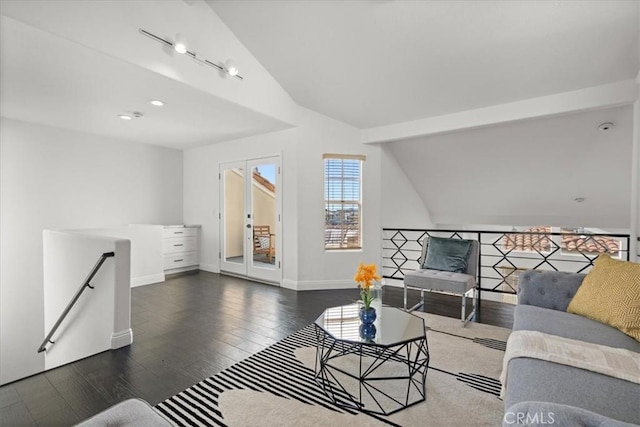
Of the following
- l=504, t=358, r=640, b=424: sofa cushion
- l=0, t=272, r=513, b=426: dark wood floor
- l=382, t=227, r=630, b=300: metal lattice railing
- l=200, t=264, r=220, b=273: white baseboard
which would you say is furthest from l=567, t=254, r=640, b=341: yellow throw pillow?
l=200, t=264, r=220, b=273: white baseboard

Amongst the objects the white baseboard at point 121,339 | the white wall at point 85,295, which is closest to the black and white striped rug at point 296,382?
the white baseboard at point 121,339

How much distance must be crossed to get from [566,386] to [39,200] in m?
6.00

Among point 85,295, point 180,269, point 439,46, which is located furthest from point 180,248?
point 439,46

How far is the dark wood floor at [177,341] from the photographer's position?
1.86 meters

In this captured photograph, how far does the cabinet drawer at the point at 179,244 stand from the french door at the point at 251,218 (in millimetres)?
678

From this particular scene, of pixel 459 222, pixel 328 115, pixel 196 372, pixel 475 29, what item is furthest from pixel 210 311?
pixel 459 222

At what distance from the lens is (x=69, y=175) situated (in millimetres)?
4582

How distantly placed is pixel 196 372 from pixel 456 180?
475cm

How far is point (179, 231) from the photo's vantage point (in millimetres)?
5504

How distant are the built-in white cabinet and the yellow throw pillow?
18.2 feet

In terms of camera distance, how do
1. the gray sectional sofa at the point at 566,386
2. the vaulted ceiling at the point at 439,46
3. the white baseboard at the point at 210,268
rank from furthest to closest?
the white baseboard at the point at 210,268
the vaulted ceiling at the point at 439,46
the gray sectional sofa at the point at 566,386

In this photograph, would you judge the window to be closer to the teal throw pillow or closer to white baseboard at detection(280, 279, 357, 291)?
white baseboard at detection(280, 279, 357, 291)

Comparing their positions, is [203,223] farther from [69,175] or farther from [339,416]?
[339,416]

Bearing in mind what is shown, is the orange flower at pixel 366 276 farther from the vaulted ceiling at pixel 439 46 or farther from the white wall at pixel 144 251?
the white wall at pixel 144 251
